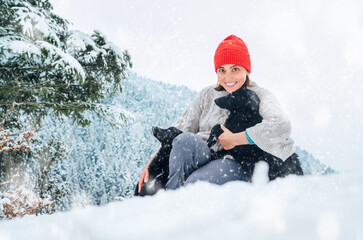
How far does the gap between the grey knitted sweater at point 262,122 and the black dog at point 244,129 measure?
56 millimetres

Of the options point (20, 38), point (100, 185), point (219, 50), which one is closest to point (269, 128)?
point (219, 50)

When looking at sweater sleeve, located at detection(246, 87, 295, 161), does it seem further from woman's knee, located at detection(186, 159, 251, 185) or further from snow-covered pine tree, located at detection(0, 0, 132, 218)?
snow-covered pine tree, located at detection(0, 0, 132, 218)

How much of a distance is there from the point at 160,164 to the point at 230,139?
58cm

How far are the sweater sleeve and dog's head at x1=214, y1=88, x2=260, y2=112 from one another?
97 mm

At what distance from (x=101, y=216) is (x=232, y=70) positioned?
1.58 m

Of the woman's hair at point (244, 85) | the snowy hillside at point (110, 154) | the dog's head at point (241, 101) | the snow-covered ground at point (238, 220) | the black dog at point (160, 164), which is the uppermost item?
the woman's hair at point (244, 85)

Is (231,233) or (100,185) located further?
(100,185)

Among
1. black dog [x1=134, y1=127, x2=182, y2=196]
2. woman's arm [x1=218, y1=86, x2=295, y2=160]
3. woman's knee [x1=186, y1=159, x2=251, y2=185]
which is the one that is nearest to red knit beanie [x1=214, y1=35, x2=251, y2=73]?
woman's arm [x1=218, y1=86, x2=295, y2=160]

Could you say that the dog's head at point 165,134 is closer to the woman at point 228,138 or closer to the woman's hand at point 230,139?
the woman at point 228,138

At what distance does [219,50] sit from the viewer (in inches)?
80.6

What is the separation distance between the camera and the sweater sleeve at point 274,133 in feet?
5.39

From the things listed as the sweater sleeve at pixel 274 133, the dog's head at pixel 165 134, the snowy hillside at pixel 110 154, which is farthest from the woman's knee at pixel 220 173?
the snowy hillside at pixel 110 154

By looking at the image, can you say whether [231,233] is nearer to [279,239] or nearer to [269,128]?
[279,239]

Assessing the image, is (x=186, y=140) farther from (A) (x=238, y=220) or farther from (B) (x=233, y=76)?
(A) (x=238, y=220)
